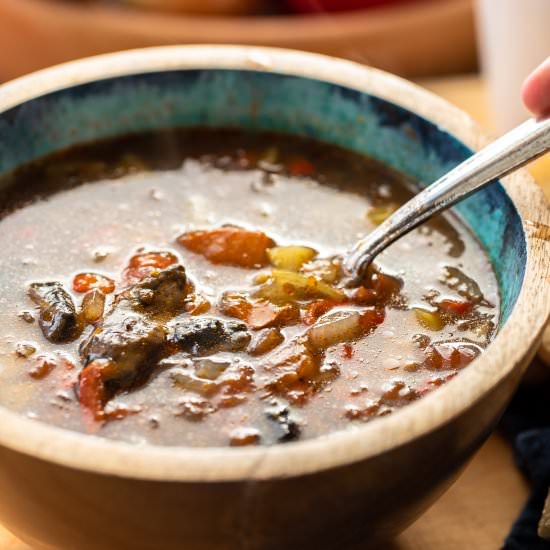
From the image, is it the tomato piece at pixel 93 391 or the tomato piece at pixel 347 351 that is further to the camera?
the tomato piece at pixel 347 351

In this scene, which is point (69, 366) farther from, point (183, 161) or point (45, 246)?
point (183, 161)

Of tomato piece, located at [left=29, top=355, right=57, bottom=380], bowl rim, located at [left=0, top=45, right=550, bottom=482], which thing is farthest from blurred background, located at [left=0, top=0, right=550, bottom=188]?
tomato piece, located at [left=29, top=355, right=57, bottom=380]

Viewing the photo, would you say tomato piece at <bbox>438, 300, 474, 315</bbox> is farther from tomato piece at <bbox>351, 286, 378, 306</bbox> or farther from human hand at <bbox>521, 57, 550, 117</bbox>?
human hand at <bbox>521, 57, 550, 117</bbox>

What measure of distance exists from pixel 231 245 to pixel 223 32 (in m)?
1.60

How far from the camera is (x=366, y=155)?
2.24m

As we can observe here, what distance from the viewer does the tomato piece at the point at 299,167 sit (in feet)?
7.32

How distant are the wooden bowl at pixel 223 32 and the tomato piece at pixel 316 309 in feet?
5.70

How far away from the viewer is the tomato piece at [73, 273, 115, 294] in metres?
1.84

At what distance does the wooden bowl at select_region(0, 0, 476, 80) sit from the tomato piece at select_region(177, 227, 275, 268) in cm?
151

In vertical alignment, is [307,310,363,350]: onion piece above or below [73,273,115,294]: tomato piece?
below

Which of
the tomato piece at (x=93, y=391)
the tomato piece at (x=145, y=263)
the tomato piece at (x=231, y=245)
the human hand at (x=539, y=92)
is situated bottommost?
the tomato piece at (x=93, y=391)

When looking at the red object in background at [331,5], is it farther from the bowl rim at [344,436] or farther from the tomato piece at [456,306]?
the tomato piece at [456,306]

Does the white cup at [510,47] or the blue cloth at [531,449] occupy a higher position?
the white cup at [510,47]

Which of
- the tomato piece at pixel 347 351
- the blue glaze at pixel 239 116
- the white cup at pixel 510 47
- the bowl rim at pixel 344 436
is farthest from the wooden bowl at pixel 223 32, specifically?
the tomato piece at pixel 347 351
